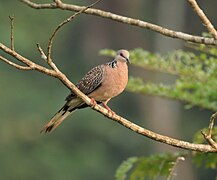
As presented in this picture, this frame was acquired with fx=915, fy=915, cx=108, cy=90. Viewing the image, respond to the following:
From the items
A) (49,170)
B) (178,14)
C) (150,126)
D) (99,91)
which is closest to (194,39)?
(99,91)

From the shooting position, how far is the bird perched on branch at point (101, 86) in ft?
19.6

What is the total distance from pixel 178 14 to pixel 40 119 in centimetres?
427

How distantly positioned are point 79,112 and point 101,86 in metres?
14.4

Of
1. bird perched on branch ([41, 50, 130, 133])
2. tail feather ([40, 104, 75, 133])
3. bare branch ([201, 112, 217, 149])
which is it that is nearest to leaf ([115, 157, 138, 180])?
bird perched on branch ([41, 50, 130, 133])

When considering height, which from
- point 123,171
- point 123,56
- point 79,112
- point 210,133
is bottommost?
point 79,112

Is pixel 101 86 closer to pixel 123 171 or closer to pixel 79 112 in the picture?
pixel 123 171

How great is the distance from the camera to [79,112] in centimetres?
2053

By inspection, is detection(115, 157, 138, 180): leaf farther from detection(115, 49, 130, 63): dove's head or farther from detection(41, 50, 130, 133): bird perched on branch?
detection(115, 49, 130, 63): dove's head

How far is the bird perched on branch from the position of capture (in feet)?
19.6

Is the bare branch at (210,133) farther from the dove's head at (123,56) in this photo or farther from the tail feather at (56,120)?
the dove's head at (123,56)

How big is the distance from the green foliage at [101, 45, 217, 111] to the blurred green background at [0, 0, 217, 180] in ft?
36.8

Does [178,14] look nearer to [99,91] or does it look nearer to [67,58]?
[67,58]

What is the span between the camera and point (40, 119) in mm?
19734

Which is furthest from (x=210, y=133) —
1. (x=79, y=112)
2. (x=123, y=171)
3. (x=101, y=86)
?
(x=79, y=112)
